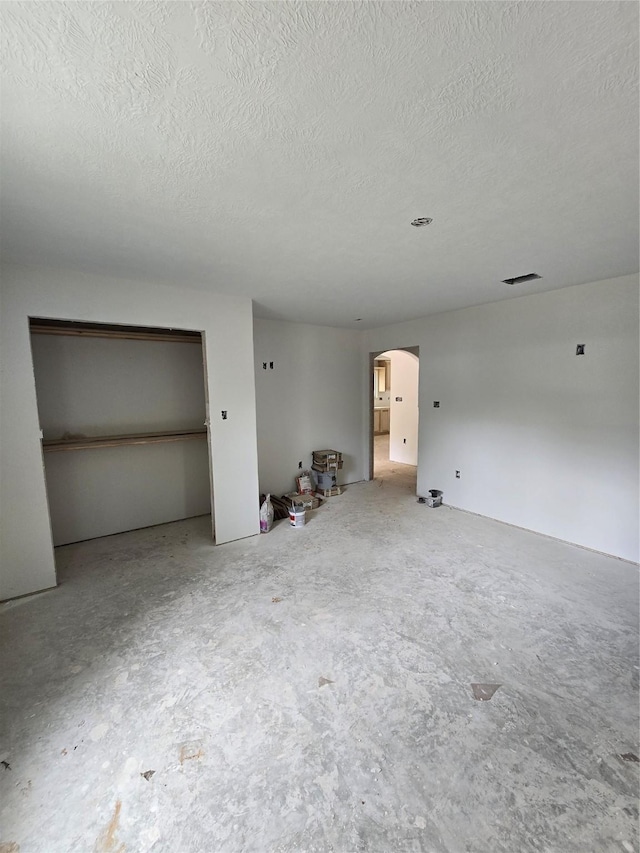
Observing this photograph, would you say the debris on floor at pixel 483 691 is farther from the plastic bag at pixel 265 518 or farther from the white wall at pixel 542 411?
the plastic bag at pixel 265 518

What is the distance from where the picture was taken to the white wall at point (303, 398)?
4.84 metres

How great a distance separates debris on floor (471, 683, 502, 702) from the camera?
6.01 ft

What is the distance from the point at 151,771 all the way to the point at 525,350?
435 centimetres

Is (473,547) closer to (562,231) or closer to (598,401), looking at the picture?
Answer: (598,401)

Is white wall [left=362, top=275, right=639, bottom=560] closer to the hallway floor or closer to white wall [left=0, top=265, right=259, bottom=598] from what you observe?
the hallway floor

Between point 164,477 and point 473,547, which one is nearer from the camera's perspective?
point 473,547

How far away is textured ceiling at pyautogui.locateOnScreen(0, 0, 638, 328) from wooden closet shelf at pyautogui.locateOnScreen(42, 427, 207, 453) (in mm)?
1700

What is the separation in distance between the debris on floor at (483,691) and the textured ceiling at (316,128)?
250 cm

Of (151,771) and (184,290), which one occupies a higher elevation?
(184,290)

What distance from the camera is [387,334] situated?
538 centimetres

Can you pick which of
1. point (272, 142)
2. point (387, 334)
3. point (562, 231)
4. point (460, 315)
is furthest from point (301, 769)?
point (387, 334)

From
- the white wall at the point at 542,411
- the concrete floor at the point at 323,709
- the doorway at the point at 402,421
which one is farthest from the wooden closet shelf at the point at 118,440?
the doorway at the point at 402,421

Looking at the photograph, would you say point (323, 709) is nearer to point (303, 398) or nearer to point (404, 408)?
point (303, 398)

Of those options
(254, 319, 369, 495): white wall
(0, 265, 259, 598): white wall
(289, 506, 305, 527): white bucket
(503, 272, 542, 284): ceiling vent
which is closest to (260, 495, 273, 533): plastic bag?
(289, 506, 305, 527): white bucket
